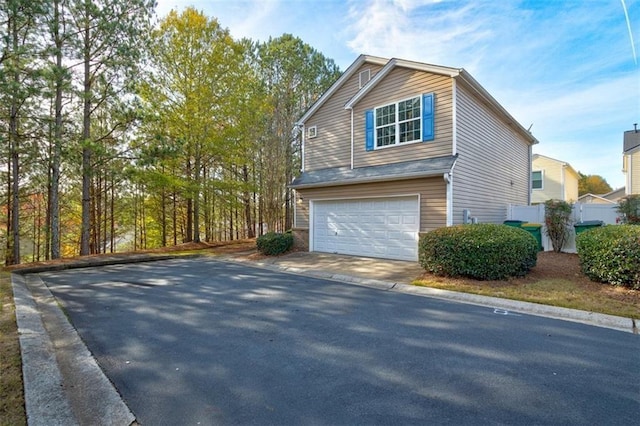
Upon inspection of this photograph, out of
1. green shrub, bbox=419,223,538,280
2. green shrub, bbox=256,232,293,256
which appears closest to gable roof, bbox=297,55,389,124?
green shrub, bbox=256,232,293,256

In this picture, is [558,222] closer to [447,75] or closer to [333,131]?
[447,75]

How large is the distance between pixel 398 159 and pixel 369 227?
2.49 metres

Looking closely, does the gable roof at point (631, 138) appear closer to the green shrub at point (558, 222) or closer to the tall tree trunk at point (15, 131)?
the green shrub at point (558, 222)

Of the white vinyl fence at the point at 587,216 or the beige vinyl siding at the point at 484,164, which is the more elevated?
the beige vinyl siding at the point at 484,164

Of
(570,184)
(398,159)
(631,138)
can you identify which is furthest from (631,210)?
(570,184)

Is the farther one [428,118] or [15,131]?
[15,131]

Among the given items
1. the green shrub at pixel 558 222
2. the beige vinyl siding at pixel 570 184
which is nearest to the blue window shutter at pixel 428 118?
the green shrub at pixel 558 222

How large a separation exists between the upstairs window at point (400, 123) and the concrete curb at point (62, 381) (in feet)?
31.4

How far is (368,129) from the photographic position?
11172 millimetres

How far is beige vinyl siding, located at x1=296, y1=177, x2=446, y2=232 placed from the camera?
903 cm

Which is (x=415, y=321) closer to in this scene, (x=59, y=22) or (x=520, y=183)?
(x=520, y=183)

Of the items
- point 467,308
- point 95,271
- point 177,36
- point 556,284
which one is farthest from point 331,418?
point 177,36

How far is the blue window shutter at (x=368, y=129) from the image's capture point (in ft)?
36.4

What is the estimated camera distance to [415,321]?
175 inches
